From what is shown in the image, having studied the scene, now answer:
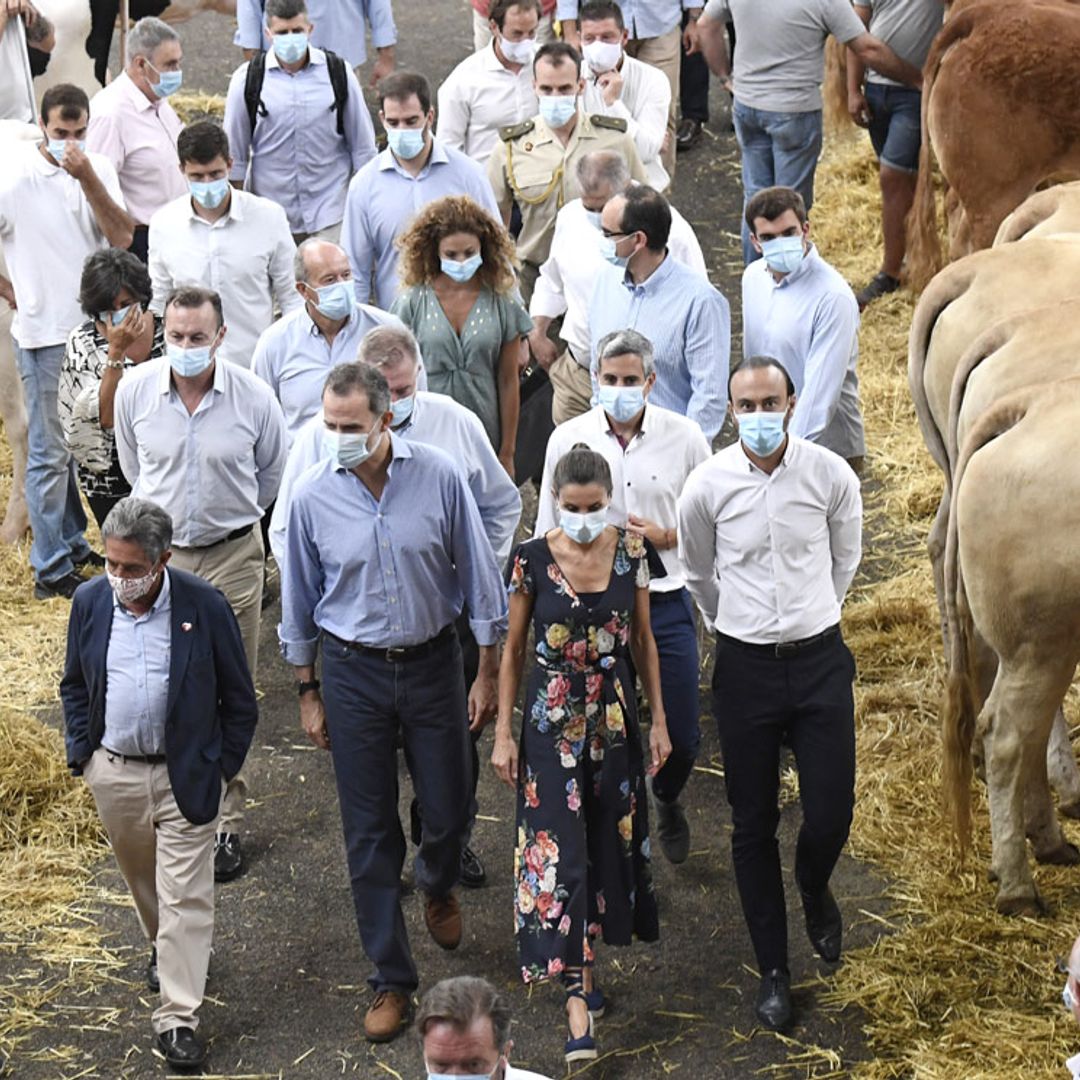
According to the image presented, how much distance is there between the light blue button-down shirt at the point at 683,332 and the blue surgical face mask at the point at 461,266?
1.84ft

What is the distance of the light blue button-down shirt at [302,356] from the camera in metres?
7.74

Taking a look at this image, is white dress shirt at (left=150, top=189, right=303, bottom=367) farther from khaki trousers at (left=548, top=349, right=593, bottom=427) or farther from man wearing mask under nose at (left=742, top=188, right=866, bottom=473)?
man wearing mask under nose at (left=742, top=188, right=866, bottom=473)

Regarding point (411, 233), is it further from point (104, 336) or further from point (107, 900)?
point (107, 900)

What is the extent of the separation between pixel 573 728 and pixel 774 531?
0.88 metres

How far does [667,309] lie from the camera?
305 inches

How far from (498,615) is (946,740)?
1679 mm

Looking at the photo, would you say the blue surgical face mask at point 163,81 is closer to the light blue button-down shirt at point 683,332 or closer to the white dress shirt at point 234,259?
the white dress shirt at point 234,259

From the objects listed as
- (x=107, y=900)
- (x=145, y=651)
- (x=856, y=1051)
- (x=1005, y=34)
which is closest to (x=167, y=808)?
(x=145, y=651)

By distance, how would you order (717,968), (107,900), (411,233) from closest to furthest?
1. (717,968)
2. (107,900)
3. (411,233)

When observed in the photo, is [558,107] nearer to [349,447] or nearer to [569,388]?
[569,388]

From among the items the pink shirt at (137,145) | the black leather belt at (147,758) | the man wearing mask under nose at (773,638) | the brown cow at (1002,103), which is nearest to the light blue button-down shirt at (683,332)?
the man wearing mask under nose at (773,638)

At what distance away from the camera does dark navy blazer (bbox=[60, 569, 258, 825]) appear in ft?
20.5

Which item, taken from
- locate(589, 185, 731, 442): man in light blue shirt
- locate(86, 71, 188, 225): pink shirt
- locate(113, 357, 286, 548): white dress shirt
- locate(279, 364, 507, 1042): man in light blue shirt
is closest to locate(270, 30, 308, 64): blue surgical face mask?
locate(86, 71, 188, 225): pink shirt

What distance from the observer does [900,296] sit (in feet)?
40.3
